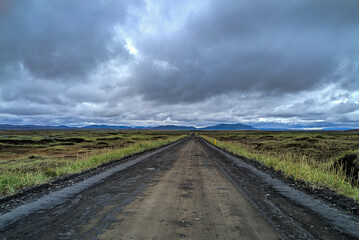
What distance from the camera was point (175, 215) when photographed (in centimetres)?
434

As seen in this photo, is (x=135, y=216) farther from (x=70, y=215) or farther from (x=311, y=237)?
(x=311, y=237)

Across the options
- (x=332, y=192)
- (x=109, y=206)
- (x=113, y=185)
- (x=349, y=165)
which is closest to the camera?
(x=109, y=206)

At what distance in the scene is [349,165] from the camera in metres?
10.8

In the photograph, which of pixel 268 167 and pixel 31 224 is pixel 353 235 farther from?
pixel 268 167

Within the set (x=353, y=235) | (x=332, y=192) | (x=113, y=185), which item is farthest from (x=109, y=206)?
(x=332, y=192)

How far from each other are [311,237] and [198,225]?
1.98 m

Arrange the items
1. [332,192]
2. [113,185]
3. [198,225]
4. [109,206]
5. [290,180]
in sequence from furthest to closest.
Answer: [290,180], [113,185], [332,192], [109,206], [198,225]

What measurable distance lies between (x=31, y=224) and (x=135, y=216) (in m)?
2.03

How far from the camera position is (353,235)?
11.6ft

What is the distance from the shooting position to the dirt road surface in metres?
3.53

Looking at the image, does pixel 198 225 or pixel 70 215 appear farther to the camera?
pixel 70 215

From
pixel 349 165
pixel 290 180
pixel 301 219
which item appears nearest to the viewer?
pixel 301 219

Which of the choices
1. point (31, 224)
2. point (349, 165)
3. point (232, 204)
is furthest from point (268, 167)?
point (31, 224)

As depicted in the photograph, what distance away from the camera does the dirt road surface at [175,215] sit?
353 centimetres
